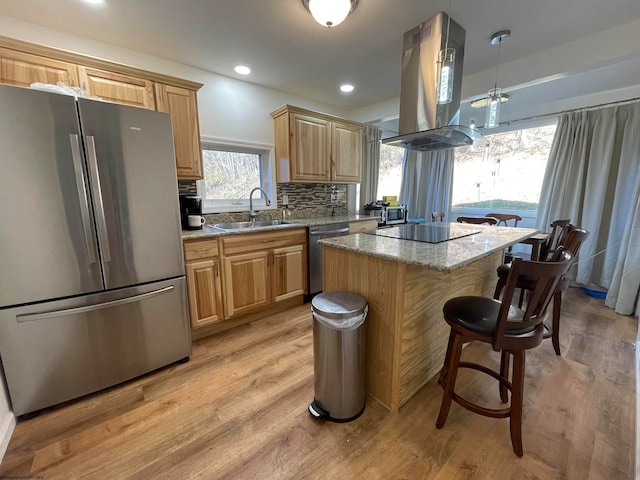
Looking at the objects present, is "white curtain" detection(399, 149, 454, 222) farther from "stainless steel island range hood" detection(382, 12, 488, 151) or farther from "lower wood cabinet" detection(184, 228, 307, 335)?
"lower wood cabinet" detection(184, 228, 307, 335)

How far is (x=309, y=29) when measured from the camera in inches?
82.1

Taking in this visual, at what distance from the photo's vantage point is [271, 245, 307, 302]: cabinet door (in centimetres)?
273

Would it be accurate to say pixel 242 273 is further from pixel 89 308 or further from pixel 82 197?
pixel 82 197

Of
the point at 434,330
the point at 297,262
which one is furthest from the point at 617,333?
the point at 297,262

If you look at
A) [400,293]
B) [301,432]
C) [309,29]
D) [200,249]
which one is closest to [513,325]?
[400,293]

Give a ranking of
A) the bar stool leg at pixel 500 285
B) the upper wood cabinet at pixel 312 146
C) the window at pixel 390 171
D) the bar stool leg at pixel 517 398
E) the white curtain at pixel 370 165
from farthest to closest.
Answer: the window at pixel 390 171
the white curtain at pixel 370 165
the upper wood cabinet at pixel 312 146
the bar stool leg at pixel 500 285
the bar stool leg at pixel 517 398

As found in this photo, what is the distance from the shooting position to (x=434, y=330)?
1.75 m

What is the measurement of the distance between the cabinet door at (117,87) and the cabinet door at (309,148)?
1449 mm

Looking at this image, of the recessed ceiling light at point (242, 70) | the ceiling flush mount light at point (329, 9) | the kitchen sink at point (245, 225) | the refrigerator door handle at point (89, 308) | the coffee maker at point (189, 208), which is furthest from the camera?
the kitchen sink at point (245, 225)

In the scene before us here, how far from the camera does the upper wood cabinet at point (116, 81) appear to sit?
172 centimetres

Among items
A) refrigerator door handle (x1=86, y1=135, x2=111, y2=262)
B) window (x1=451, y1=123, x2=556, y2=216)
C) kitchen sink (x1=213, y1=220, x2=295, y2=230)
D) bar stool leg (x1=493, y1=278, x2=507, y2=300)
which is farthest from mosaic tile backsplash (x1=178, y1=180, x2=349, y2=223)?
bar stool leg (x1=493, y1=278, x2=507, y2=300)

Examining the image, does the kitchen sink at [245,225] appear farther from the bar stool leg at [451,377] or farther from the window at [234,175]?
the bar stool leg at [451,377]

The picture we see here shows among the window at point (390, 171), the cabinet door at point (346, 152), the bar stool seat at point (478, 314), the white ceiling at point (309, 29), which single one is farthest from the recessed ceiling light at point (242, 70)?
the bar stool seat at point (478, 314)

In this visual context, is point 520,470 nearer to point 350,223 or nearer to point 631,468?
point 631,468
